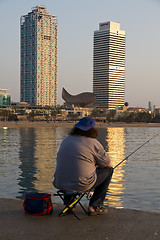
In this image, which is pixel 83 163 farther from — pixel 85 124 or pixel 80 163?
pixel 85 124

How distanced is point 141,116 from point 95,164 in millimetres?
179971

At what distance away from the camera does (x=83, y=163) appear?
5.39m

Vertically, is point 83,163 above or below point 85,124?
below

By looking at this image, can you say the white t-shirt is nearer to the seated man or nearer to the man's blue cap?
the seated man

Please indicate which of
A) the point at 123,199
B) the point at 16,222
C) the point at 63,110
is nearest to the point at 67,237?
the point at 16,222

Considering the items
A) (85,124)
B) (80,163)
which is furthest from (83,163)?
(85,124)

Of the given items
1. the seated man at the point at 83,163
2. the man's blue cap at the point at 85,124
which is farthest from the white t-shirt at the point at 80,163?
the man's blue cap at the point at 85,124

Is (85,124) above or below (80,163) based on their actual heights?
above

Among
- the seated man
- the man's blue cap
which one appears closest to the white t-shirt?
the seated man

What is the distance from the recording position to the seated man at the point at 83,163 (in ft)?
17.6

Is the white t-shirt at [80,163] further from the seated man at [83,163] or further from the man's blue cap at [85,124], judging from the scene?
the man's blue cap at [85,124]

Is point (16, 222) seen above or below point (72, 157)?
below

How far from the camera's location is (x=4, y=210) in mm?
5680

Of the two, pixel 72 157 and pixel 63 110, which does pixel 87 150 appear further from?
pixel 63 110
